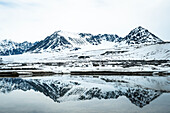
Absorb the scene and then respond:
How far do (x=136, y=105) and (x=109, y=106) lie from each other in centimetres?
292

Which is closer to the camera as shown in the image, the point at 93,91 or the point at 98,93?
the point at 98,93

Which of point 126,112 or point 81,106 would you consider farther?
point 81,106

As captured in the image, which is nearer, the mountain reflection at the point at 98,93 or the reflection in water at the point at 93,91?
the mountain reflection at the point at 98,93

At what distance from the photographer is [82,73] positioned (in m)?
59.9

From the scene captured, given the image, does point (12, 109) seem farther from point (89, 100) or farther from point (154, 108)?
point (154, 108)

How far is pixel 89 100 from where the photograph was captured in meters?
24.7

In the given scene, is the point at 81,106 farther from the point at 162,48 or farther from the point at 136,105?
the point at 162,48

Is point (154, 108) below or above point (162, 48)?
below

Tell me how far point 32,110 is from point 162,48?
11817 cm

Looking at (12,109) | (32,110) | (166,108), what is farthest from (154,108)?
(12,109)

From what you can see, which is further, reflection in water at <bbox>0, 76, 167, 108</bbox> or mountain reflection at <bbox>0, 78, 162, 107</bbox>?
reflection in water at <bbox>0, 76, 167, 108</bbox>

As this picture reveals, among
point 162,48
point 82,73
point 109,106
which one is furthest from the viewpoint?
point 162,48

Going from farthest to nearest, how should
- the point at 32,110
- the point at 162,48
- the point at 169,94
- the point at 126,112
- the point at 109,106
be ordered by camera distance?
1. the point at 162,48
2. the point at 169,94
3. the point at 109,106
4. the point at 32,110
5. the point at 126,112

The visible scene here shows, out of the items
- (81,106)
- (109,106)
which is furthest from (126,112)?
(81,106)
